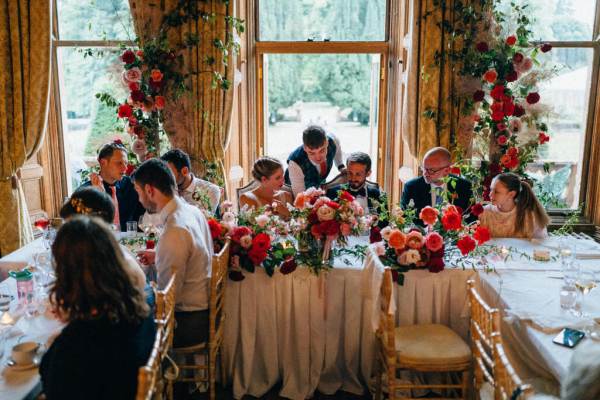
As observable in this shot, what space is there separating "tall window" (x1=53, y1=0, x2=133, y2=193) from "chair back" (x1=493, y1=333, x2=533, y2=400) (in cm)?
446

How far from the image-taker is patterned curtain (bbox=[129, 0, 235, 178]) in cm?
510

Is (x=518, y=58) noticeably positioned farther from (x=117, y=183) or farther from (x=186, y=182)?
(x=117, y=183)

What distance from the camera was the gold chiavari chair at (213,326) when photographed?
2904 mm

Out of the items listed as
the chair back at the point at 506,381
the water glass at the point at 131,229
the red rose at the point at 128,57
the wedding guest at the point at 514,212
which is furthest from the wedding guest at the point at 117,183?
the chair back at the point at 506,381

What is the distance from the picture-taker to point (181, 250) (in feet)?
9.11

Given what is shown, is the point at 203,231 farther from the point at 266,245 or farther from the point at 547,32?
the point at 547,32

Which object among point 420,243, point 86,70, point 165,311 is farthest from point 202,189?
point 86,70

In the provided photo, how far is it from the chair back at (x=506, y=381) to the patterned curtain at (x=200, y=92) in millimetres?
3642

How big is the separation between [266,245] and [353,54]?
3.13 metres

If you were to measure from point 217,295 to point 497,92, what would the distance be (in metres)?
3.02

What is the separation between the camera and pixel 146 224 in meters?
3.73

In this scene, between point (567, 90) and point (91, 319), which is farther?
point (567, 90)

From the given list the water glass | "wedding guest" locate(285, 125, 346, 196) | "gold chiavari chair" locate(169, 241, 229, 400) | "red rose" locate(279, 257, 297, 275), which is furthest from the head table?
"wedding guest" locate(285, 125, 346, 196)

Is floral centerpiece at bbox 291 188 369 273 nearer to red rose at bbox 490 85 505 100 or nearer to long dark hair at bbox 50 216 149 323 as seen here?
long dark hair at bbox 50 216 149 323
